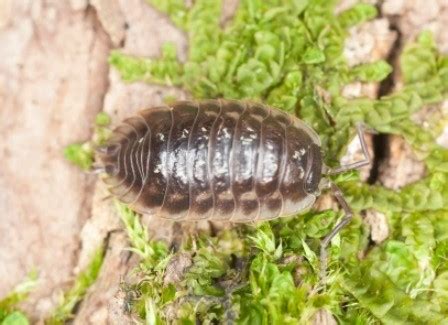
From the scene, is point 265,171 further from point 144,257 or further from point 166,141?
point 144,257

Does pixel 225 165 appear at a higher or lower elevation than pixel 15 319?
higher

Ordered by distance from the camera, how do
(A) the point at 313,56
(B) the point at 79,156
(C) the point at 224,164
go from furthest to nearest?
(B) the point at 79,156, (A) the point at 313,56, (C) the point at 224,164

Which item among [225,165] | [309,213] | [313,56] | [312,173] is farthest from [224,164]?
[313,56]

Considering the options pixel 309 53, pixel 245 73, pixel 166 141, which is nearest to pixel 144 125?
pixel 166 141

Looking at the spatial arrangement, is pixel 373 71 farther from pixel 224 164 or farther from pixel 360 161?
pixel 224 164

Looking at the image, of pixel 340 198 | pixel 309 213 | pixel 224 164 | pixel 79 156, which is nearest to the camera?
pixel 224 164

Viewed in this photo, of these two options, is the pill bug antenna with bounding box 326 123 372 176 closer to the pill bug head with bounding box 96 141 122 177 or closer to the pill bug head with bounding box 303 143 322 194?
the pill bug head with bounding box 303 143 322 194

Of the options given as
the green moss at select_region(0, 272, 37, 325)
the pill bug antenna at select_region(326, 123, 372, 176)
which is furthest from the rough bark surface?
the pill bug antenna at select_region(326, 123, 372, 176)
